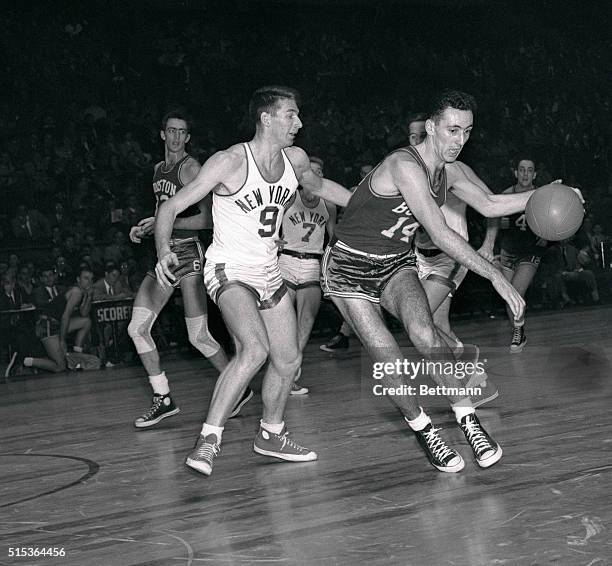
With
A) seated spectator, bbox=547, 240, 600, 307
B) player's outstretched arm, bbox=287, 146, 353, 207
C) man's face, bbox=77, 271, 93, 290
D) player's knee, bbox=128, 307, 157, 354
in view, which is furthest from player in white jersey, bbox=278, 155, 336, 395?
seated spectator, bbox=547, 240, 600, 307

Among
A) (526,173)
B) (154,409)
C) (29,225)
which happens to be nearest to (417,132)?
(154,409)

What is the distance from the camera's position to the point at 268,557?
345 cm

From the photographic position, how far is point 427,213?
4660 millimetres

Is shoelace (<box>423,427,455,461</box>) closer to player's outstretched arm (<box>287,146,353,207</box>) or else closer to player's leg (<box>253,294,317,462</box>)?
player's leg (<box>253,294,317,462</box>)

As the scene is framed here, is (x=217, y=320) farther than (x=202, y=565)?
Yes

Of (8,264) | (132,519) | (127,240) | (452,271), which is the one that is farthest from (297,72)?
(132,519)

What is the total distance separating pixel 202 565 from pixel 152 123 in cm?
1407

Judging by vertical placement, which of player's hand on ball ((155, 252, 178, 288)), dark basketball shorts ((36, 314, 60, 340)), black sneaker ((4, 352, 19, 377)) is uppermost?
player's hand on ball ((155, 252, 178, 288))

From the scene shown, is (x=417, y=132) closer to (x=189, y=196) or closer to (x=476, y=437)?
(x=189, y=196)

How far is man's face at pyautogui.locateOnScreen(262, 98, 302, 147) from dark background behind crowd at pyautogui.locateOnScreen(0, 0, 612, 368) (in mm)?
7793

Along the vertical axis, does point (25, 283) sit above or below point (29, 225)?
below

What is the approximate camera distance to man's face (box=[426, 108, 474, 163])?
4.75 metres

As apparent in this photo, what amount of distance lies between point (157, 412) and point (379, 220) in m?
2.41

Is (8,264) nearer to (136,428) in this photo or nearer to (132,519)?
(136,428)
